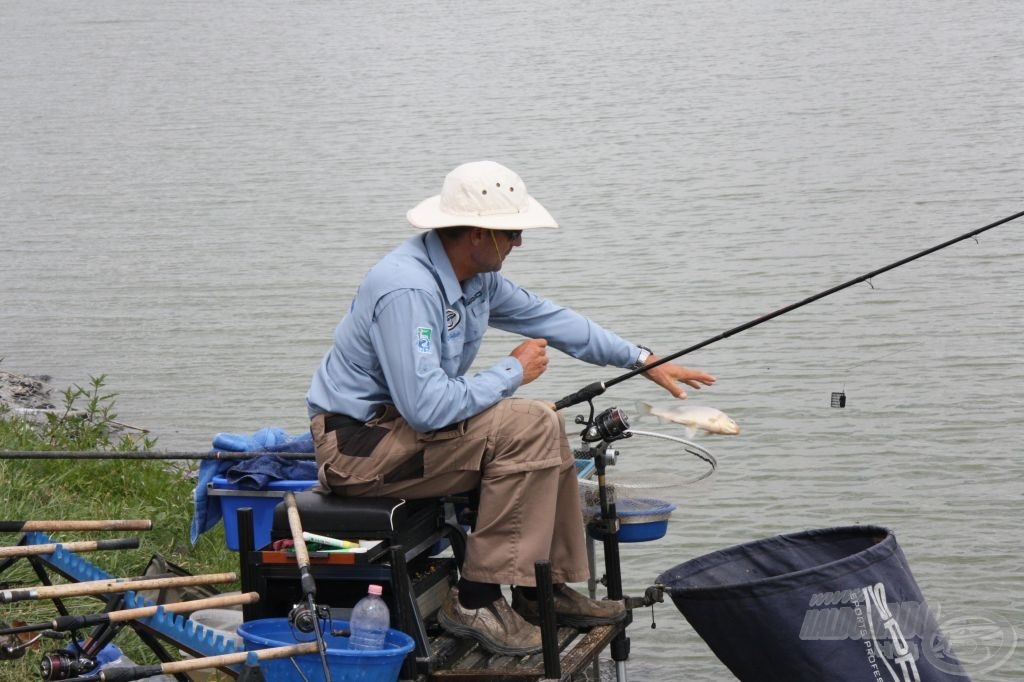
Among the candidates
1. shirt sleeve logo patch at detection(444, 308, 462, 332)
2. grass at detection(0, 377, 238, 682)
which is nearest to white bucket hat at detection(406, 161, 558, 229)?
shirt sleeve logo patch at detection(444, 308, 462, 332)

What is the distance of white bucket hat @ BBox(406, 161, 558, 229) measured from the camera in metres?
3.69

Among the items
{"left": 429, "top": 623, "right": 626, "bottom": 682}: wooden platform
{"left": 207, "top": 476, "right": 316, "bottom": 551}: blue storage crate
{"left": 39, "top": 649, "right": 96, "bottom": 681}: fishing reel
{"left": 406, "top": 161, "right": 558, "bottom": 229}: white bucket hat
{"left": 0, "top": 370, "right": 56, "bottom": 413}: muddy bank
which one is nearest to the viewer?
{"left": 39, "top": 649, "right": 96, "bottom": 681}: fishing reel

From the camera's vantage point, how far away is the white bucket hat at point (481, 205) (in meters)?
3.69

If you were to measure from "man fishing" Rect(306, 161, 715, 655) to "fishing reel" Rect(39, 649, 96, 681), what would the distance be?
75cm

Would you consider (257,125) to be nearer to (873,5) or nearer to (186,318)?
(186,318)

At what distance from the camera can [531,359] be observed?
3.80 metres

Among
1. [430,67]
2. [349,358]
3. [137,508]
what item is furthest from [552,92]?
[349,358]

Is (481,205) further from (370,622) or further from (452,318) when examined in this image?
(370,622)

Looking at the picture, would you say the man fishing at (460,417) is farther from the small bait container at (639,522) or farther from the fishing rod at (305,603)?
the small bait container at (639,522)

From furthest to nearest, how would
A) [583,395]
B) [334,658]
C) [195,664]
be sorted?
1. [583,395]
2. [334,658]
3. [195,664]

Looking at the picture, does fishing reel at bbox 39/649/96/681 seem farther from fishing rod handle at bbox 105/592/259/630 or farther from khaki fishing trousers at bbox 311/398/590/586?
khaki fishing trousers at bbox 311/398/590/586

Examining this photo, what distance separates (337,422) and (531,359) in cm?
52

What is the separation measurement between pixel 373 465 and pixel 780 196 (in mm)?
9020

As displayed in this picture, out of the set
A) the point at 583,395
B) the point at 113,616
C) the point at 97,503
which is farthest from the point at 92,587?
the point at 97,503
